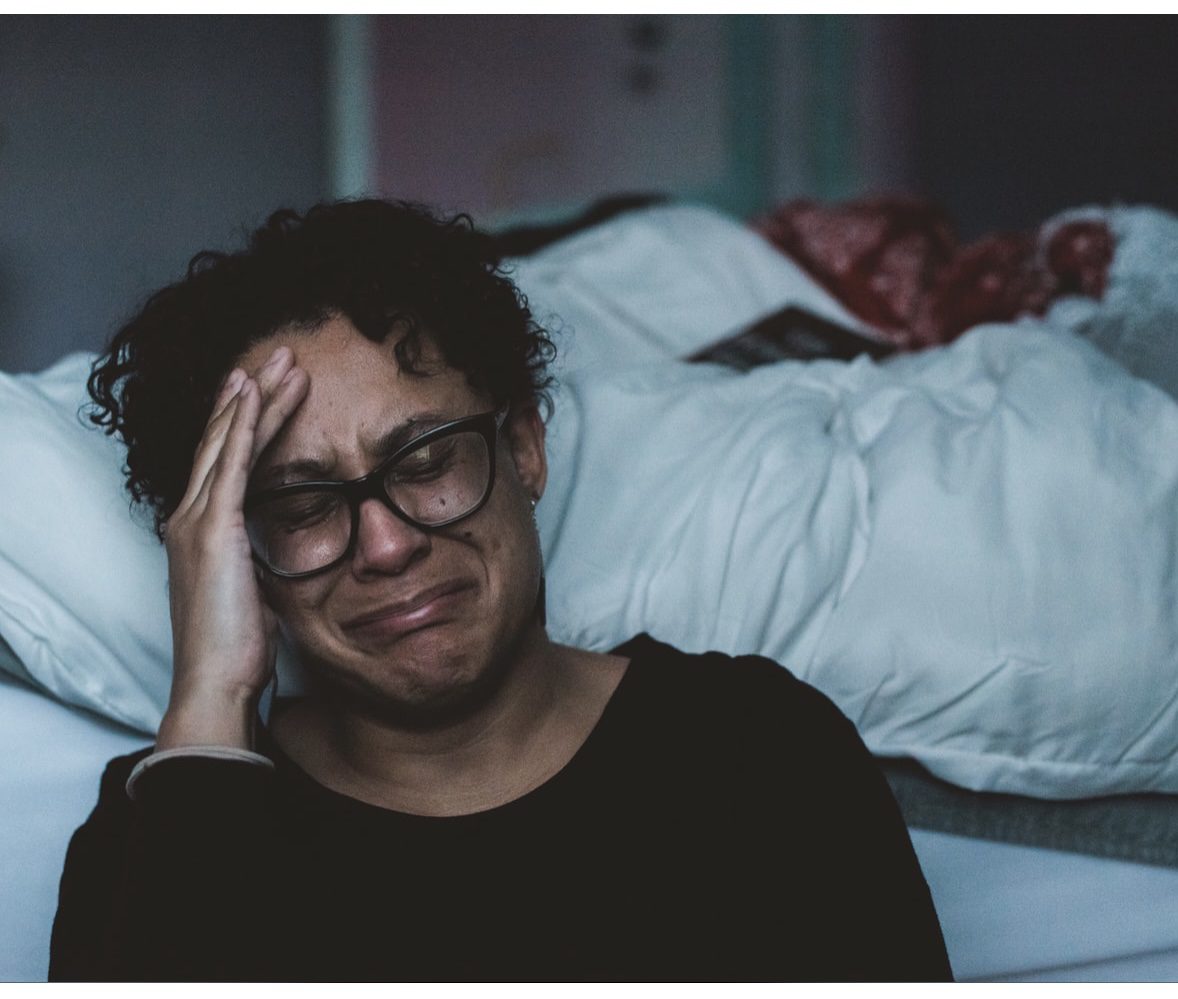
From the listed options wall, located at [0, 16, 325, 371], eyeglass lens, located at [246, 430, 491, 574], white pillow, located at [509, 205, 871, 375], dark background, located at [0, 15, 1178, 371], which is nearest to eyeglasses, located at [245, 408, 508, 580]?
eyeglass lens, located at [246, 430, 491, 574]

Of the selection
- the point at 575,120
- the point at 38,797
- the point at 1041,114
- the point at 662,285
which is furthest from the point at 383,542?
the point at 575,120

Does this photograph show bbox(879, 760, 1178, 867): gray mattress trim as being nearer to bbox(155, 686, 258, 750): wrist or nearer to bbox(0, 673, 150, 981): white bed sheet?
bbox(155, 686, 258, 750): wrist

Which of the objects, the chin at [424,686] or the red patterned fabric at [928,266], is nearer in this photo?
the chin at [424,686]

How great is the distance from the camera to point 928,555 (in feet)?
3.57

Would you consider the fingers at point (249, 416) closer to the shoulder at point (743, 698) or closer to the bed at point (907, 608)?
the bed at point (907, 608)

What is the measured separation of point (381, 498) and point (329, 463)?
5 centimetres

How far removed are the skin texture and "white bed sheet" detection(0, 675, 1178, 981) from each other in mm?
216

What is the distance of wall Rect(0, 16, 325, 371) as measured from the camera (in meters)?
2.65

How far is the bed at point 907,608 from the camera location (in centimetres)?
103

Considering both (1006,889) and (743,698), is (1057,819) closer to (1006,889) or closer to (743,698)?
(1006,889)

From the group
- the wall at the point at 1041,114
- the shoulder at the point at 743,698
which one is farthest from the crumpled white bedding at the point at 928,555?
the wall at the point at 1041,114

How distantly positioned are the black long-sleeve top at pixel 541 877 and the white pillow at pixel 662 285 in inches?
29.1

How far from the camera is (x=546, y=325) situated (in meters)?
1.43
